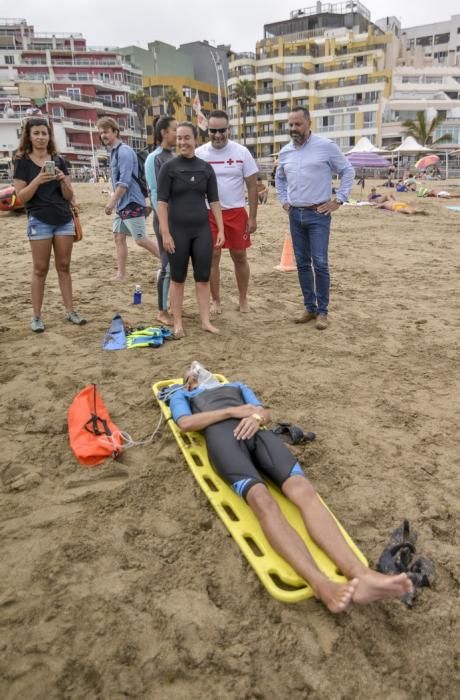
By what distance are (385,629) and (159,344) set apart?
11.1 ft

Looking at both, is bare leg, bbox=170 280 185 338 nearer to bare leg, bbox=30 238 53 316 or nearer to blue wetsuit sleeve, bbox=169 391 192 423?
bare leg, bbox=30 238 53 316

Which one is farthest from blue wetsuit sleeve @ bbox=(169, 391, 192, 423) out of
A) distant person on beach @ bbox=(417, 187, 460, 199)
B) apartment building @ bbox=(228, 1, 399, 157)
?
apartment building @ bbox=(228, 1, 399, 157)

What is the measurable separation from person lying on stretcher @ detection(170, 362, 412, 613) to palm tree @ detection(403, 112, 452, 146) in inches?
1942

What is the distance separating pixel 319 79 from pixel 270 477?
62.5 metres

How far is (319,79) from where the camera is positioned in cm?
5591

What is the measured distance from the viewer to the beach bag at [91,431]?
317 cm

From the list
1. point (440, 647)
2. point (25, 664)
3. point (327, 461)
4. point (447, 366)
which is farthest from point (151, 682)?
point (447, 366)

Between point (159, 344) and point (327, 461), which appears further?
point (159, 344)

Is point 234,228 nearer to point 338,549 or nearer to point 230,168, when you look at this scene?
point 230,168

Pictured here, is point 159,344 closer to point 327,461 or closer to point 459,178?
point 327,461

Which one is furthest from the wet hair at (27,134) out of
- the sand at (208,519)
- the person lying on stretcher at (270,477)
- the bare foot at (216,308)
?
the person lying on stretcher at (270,477)

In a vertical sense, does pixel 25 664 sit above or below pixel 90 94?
below

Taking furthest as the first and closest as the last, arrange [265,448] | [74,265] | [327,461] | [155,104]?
[155,104], [74,265], [327,461], [265,448]

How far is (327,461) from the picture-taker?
3189 mm
